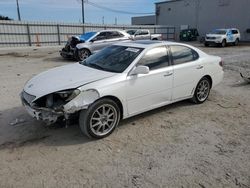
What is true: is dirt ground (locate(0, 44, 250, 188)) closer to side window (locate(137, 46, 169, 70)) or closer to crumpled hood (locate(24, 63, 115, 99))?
crumpled hood (locate(24, 63, 115, 99))

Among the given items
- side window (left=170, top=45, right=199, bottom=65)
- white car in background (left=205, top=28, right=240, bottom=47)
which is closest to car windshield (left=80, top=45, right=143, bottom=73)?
side window (left=170, top=45, right=199, bottom=65)

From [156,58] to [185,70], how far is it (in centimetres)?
76

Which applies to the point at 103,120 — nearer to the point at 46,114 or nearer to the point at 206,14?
the point at 46,114

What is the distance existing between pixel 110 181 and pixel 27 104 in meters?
1.90

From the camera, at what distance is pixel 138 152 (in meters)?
3.46

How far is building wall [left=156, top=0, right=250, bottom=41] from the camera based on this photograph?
3158 cm

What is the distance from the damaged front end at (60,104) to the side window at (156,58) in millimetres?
1274

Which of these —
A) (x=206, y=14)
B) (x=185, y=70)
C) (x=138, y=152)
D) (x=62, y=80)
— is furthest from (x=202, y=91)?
(x=206, y=14)

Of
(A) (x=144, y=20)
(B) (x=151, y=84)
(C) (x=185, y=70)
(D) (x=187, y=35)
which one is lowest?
(B) (x=151, y=84)

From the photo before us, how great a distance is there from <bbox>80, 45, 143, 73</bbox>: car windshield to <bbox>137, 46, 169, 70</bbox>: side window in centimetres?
17

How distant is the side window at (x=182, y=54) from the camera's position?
4.81 meters

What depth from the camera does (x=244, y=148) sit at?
11.8ft

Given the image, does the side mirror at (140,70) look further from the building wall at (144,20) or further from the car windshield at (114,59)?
the building wall at (144,20)

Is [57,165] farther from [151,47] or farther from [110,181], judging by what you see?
[151,47]
